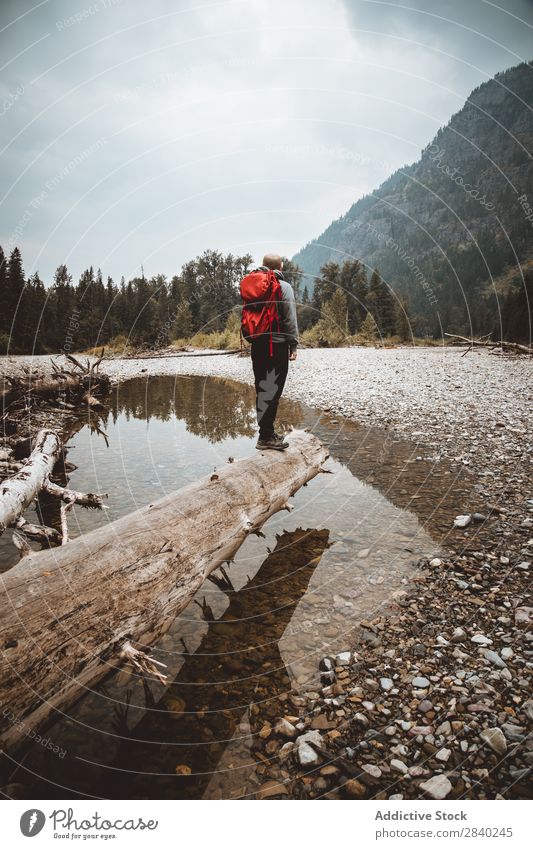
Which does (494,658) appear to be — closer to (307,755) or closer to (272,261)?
(307,755)

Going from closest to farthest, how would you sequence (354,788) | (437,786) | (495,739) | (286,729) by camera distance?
(437,786)
(354,788)
(495,739)
(286,729)

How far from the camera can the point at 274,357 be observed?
259 inches

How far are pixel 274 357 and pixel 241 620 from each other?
156 inches

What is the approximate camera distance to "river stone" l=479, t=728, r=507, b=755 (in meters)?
2.63

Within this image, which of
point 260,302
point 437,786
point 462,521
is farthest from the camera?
point 260,302

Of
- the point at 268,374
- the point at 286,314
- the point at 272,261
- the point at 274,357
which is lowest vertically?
the point at 268,374

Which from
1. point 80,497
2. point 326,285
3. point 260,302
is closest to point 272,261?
point 260,302

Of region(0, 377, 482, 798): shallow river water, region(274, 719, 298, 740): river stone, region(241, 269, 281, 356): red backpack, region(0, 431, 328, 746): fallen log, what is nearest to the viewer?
region(0, 431, 328, 746): fallen log

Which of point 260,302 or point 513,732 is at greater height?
point 260,302

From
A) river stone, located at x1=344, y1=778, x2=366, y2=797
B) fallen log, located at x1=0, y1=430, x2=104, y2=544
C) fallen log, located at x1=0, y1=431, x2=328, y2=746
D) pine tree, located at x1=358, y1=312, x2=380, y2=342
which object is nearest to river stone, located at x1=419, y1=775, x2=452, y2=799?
river stone, located at x1=344, y1=778, x2=366, y2=797

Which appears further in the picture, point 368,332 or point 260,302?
point 368,332

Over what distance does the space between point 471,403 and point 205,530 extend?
→ 11858 millimetres

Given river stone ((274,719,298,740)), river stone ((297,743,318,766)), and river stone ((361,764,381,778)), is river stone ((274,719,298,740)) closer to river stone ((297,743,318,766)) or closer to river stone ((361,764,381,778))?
river stone ((297,743,318,766))
